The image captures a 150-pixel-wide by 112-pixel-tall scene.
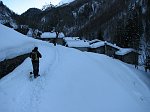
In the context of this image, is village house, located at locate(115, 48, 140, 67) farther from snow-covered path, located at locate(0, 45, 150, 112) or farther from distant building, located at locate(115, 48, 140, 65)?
snow-covered path, located at locate(0, 45, 150, 112)

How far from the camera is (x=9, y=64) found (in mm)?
21109

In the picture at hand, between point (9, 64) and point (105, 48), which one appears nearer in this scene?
point (9, 64)

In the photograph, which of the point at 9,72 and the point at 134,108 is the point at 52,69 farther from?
the point at 134,108

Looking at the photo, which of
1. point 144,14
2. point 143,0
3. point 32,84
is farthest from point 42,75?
point 143,0

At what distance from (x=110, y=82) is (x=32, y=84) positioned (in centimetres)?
704

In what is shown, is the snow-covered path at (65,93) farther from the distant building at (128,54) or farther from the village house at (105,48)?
the village house at (105,48)

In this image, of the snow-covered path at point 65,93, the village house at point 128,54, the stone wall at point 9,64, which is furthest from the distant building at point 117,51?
the snow-covered path at point 65,93

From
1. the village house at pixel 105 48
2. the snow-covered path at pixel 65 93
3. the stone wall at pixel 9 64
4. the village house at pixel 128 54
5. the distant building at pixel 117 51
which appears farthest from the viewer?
the village house at pixel 105 48

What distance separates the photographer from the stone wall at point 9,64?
1980 cm

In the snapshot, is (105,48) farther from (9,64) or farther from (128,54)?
(9,64)

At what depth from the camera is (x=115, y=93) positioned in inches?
742

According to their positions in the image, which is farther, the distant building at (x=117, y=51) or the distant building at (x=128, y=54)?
the distant building at (x=117, y=51)

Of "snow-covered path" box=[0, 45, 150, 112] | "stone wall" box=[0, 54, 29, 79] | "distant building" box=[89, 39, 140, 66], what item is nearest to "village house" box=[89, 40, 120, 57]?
"distant building" box=[89, 39, 140, 66]

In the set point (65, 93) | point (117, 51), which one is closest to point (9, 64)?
point (65, 93)
